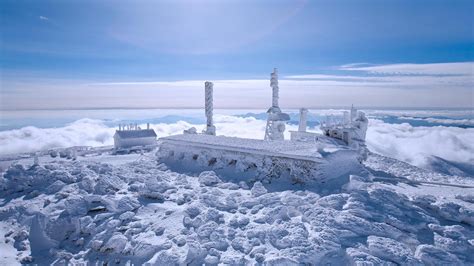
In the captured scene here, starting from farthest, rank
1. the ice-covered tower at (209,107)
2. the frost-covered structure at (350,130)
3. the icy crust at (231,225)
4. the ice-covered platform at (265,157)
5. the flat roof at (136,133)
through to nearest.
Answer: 1. the flat roof at (136,133)
2. the ice-covered tower at (209,107)
3. the frost-covered structure at (350,130)
4. the ice-covered platform at (265,157)
5. the icy crust at (231,225)

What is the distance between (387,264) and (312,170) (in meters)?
6.80

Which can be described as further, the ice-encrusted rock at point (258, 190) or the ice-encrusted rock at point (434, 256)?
the ice-encrusted rock at point (258, 190)

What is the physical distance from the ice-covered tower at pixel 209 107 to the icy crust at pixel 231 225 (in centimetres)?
1309

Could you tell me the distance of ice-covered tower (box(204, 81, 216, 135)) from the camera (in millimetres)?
29547

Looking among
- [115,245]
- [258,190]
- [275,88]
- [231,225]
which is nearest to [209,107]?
[275,88]

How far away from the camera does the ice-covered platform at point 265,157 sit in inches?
628

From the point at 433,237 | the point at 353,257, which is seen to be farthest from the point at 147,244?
the point at 433,237

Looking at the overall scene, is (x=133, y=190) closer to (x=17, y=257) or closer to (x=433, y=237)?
(x=17, y=257)

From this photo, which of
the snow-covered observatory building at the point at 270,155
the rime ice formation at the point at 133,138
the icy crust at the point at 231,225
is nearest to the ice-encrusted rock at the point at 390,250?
the icy crust at the point at 231,225

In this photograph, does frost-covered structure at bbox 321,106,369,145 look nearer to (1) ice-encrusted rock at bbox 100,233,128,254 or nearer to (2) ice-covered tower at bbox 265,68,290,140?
(2) ice-covered tower at bbox 265,68,290,140

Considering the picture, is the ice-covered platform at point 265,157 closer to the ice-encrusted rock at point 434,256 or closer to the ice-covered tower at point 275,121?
the ice-covered tower at point 275,121

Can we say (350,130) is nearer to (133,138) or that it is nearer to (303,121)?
(303,121)

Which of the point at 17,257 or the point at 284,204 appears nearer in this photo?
the point at 17,257

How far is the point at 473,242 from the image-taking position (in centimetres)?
1077
